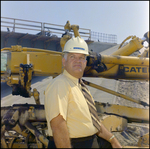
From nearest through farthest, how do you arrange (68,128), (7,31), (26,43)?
(68,128), (7,31), (26,43)

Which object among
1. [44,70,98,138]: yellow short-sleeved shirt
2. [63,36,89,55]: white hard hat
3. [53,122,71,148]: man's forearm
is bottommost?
[53,122,71,148]: man's forearm

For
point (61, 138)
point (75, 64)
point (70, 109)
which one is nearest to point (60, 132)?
point (61, 138)

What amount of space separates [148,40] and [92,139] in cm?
404

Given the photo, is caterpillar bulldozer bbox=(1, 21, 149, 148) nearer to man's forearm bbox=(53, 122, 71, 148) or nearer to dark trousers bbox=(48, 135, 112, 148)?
dark trousers bbox=(48, 135, 112, 148)

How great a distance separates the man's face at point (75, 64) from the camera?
1.80 m

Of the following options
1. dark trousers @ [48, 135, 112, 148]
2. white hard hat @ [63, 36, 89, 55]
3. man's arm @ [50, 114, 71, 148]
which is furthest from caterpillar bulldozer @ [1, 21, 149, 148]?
man's arm @ [50, 114, 71, 148]

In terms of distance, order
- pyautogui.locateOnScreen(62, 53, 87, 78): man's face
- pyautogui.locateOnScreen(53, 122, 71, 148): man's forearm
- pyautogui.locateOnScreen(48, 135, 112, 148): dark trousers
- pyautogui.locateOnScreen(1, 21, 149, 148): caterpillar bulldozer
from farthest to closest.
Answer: pyautogui.locateOnScreen(1, 21, 149, 148): caterpillar bulldozer → pyautogui.locateOnScreen(62, 53, 87, 78): man's face → pyautogui.locateOnScreen(48, 135, 112, 148): dark trousers → pyautogui.locateOnScreen(53, 122, 71, 148): man's forearm

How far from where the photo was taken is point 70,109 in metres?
1.62

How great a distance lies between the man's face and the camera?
1.80 metres

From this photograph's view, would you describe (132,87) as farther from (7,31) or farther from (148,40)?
(7,31)

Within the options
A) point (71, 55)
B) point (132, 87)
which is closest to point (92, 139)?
point (71, 55)

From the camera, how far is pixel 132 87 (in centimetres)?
1101

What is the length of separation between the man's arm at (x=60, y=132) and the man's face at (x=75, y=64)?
0.49 metres

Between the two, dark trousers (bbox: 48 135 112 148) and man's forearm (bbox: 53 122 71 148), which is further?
dark trousers (bbox: 48 135 112 148)
